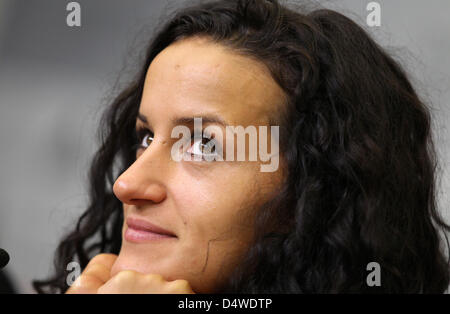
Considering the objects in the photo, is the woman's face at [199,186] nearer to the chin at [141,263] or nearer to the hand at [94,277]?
the chin at [141,263]

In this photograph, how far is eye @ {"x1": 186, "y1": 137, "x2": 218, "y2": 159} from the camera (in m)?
1.06

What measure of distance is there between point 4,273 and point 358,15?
4.38 ft

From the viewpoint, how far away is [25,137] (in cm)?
196

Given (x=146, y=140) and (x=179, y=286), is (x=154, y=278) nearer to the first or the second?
(x=179, y=286)

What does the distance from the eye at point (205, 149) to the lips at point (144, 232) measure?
17cm

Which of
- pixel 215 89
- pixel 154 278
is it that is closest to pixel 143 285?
pixel 154 278

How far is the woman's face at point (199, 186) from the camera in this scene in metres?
1.02

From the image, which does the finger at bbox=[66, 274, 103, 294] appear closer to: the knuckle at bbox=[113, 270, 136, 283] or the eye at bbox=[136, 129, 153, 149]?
the knuckle at bbox=[113, 270, 136, 283]

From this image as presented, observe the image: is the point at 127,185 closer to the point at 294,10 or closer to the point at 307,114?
the point at 307,114

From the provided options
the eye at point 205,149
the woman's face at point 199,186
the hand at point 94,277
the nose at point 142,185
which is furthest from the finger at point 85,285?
the eye at point 205,149

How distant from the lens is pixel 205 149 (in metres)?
1.06

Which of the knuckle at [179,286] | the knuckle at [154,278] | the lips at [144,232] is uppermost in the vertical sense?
the lips at [144,232]

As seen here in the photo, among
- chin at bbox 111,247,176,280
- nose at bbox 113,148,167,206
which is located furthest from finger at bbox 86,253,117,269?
nose at bbox 113,148,167,206
